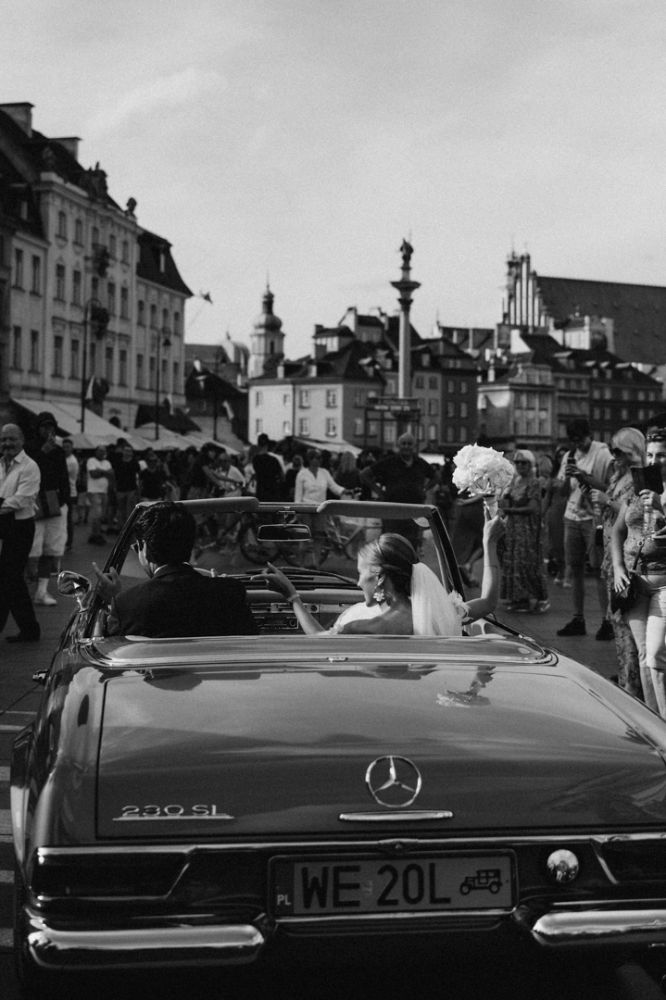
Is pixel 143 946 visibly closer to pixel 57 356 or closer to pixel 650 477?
pixel 650 477

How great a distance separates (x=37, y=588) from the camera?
1619 centimetres

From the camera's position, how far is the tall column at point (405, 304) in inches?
3300

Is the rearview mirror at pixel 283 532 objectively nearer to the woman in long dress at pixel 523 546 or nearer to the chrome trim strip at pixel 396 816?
the chrome trim strip at pixel 396 816

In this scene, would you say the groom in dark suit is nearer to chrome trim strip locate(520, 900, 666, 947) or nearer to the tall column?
chrome trim strip locate(520, 900, 666, 947)

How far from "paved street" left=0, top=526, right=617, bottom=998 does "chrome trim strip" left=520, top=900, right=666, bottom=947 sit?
1.46 meters

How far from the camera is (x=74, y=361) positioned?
74.4 metres

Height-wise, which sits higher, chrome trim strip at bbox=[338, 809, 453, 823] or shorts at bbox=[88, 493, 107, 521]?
shorts at bbox=[88, 493, 107, 521]

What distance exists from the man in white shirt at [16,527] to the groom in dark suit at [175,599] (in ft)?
24.2

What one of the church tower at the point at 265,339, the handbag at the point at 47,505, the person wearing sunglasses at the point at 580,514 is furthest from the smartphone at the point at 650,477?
the church tower at the point at 265,339

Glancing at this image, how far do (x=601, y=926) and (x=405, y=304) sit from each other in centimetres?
8174

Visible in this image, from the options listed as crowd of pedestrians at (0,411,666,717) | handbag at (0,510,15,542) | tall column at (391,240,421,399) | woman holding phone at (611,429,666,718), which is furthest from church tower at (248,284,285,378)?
woman holding phone at (611,429,666,718)

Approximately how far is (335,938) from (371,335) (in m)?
161

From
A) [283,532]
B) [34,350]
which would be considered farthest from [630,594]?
[34,350]

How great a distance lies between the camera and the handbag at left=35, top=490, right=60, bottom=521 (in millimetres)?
15195
